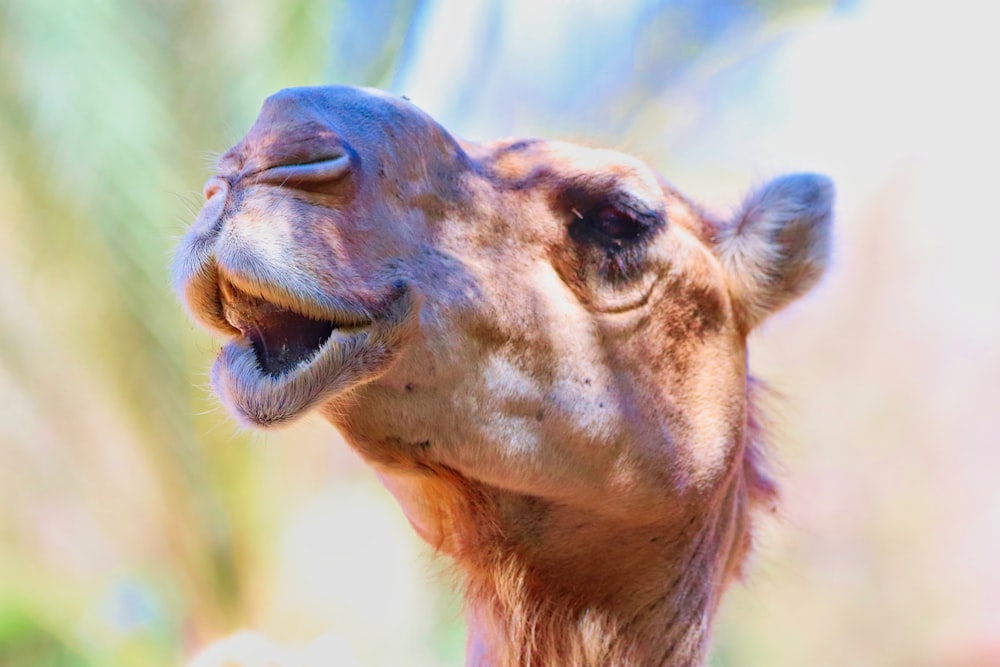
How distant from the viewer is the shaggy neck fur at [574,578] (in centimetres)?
133

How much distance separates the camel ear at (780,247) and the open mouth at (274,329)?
2.46 feet

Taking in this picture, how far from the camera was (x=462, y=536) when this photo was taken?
1.34 m

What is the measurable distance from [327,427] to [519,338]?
2.55m

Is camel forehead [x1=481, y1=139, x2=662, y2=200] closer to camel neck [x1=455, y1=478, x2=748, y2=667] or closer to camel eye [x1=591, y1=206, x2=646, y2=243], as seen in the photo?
camel eye [x1=591, y1=206, x2=646, y2=243]

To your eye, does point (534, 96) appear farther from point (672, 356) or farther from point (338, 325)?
point (338, 325)

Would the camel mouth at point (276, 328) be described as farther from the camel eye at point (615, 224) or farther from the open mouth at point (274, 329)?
the camel eye at point (615, 224)

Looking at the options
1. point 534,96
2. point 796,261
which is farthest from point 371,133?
point 534,96

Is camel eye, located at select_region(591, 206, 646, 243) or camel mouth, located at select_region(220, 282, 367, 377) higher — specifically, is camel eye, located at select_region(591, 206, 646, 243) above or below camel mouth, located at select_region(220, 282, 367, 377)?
above

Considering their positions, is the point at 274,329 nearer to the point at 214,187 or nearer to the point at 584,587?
the point at 214,187

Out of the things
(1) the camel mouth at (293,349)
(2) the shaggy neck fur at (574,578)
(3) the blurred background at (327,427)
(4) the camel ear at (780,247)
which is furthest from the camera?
(3) the blurred background at (327,427)

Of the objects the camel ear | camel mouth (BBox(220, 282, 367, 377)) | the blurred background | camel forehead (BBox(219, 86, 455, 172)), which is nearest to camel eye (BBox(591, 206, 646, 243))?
the camel ear

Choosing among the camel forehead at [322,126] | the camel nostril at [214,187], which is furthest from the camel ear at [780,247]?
the camel nostril at [214,187]

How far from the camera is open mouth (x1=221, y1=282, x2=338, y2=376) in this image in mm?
1020

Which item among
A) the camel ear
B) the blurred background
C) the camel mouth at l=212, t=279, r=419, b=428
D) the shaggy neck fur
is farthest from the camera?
the blurred background
